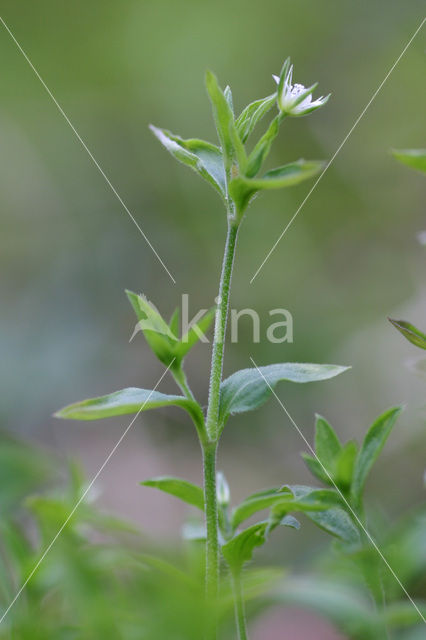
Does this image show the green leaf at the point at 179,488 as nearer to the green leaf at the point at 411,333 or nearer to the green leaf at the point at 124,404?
the green leaf at the point at 124,404

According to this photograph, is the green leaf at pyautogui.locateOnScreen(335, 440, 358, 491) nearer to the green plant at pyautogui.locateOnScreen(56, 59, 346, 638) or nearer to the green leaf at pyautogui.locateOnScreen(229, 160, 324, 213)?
the green plant at pyautogui.locateOnScreen(56, 59, 346, 638)

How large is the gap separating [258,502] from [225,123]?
9.1 inches

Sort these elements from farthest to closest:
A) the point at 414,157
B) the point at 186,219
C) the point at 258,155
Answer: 1. the point at 186,219
2. the point at 258,155
3. the point at 414,157

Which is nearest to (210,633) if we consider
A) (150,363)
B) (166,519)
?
(166,519)

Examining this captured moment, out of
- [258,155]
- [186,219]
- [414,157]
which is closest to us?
[414,157]

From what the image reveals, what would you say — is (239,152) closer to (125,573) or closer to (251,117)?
(251,117)

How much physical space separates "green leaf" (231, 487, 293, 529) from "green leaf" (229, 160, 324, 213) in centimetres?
17

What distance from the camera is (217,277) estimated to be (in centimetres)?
190

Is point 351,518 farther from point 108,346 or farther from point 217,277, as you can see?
point 217,277

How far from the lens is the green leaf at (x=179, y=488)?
1.35ft

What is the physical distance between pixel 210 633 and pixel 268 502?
4.0 inches

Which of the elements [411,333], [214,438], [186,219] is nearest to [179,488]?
[214,438]

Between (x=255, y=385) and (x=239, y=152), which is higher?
(x=239, y=152)

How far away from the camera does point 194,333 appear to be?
1.35 ft
